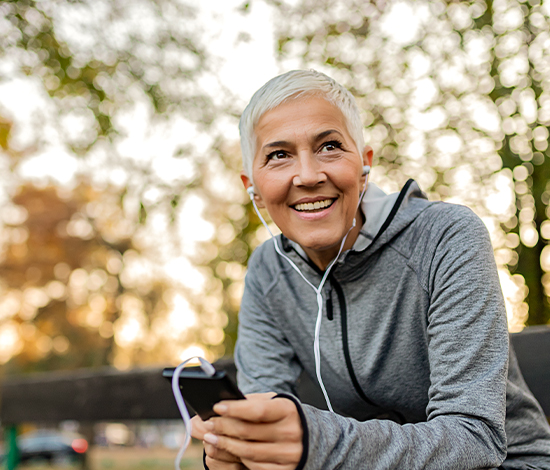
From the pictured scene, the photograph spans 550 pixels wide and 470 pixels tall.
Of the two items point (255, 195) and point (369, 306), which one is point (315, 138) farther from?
point (369, 306)

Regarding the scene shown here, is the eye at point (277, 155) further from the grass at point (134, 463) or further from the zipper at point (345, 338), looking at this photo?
the grass at point (134, 463)

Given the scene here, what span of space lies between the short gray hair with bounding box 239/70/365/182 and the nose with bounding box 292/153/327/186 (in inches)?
7.6

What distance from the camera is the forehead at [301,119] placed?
1.64 m

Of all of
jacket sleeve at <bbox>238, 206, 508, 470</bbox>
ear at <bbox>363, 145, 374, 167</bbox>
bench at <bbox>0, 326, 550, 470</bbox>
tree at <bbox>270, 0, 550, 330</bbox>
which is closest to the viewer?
jacket sleeve at <bbox>238, 206, 508, 470</bbox>

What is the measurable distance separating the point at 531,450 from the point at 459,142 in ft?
12.4

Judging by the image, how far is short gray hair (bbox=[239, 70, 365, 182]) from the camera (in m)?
1.68

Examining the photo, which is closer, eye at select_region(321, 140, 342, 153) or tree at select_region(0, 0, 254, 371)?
eye at select_region(321, 140, 342, 153)

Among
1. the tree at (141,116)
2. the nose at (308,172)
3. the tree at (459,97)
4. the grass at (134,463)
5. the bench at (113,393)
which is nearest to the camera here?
the nose at (308,172)

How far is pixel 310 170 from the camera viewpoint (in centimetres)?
163

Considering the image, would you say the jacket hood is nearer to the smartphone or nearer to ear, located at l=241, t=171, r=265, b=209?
ear, located at l=241, t=171, r=265, b=209

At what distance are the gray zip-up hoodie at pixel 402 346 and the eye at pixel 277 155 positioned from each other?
356 mm

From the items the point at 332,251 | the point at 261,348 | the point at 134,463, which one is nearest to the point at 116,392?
the point at 261,348

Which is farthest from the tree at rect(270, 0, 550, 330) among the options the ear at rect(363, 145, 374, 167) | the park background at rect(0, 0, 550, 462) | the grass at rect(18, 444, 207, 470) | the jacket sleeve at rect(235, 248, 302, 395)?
the grass at rect(18, 444, 207, 470)

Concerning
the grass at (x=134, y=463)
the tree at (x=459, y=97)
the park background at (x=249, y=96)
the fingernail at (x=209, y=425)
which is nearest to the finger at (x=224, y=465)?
the fingernail at (x=209, y=425)
